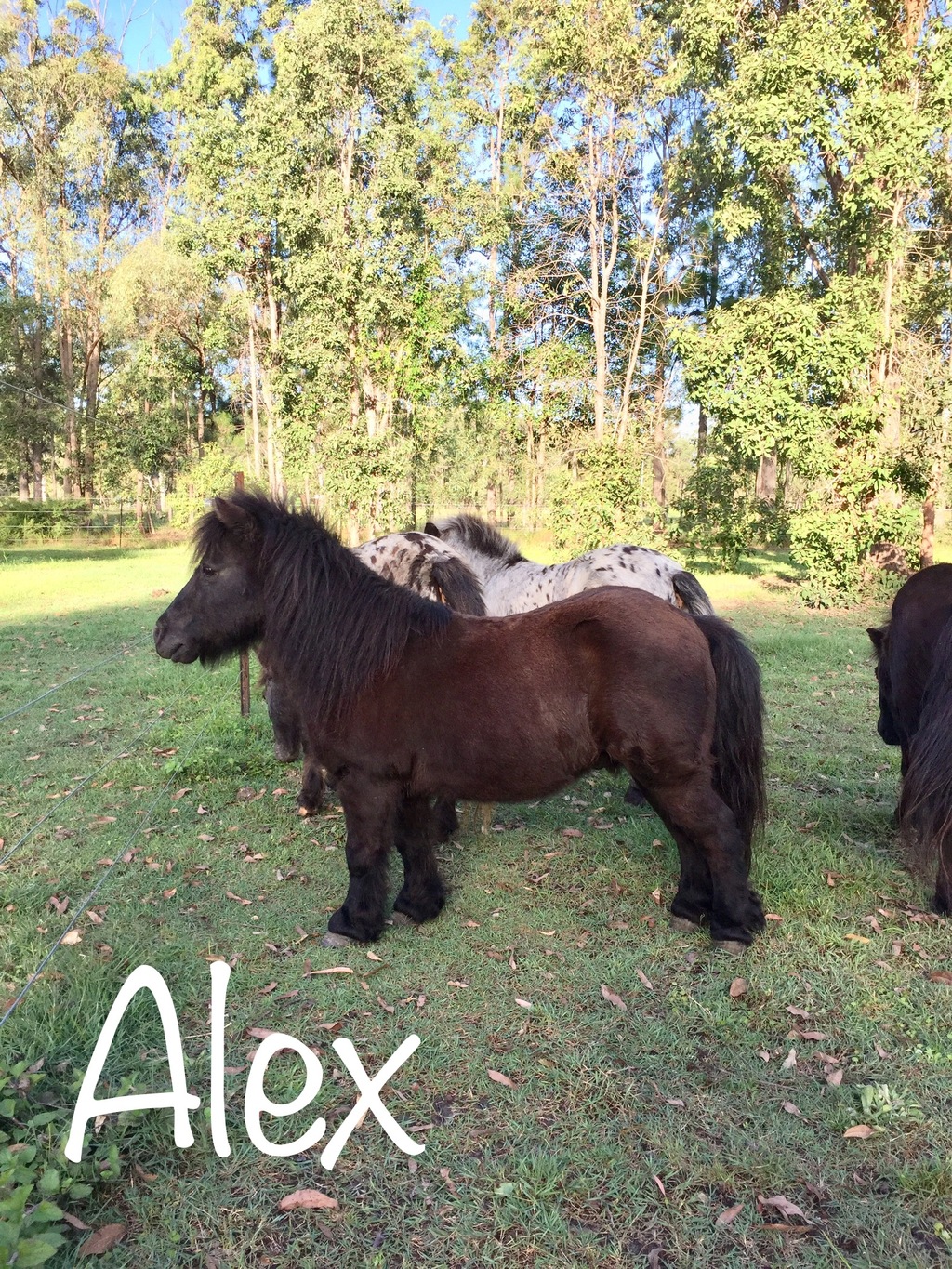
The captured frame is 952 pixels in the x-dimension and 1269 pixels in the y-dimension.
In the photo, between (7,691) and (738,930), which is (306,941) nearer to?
(738,930)

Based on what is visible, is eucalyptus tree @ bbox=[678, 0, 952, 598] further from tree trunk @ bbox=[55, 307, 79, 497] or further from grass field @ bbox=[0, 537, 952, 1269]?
tree trunk @ bbox=[55, 307, 79, 497]

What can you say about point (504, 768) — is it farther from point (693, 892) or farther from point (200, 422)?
point (200, 422)

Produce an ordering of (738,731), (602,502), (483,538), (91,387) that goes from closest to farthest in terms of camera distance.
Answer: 1. (738,731)
2. (483,538)
3. (602,502)
4. (91,387)

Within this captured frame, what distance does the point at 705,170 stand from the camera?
18047 mm

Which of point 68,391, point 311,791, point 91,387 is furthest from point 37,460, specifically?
point 311,791

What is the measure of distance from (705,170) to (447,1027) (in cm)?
2029

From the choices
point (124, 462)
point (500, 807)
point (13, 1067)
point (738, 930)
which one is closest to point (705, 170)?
point (500, 807)

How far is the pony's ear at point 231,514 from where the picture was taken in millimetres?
3701

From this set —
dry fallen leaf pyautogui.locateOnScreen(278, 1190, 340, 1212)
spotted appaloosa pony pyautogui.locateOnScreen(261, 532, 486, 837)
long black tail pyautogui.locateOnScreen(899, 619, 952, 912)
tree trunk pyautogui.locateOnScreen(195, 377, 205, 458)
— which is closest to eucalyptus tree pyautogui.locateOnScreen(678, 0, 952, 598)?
spotted appaloosa pony pyautogui.locateOnScreen(261, 532, 486, 837)

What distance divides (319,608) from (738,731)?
2.12 m

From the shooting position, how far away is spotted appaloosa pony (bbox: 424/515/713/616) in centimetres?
559

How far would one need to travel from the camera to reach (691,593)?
5477 millimetres

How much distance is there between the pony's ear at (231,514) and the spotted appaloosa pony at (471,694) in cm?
1

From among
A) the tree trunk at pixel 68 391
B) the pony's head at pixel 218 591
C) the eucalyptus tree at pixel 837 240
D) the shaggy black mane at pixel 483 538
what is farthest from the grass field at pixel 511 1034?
the tree trunk at pixel 68 391
